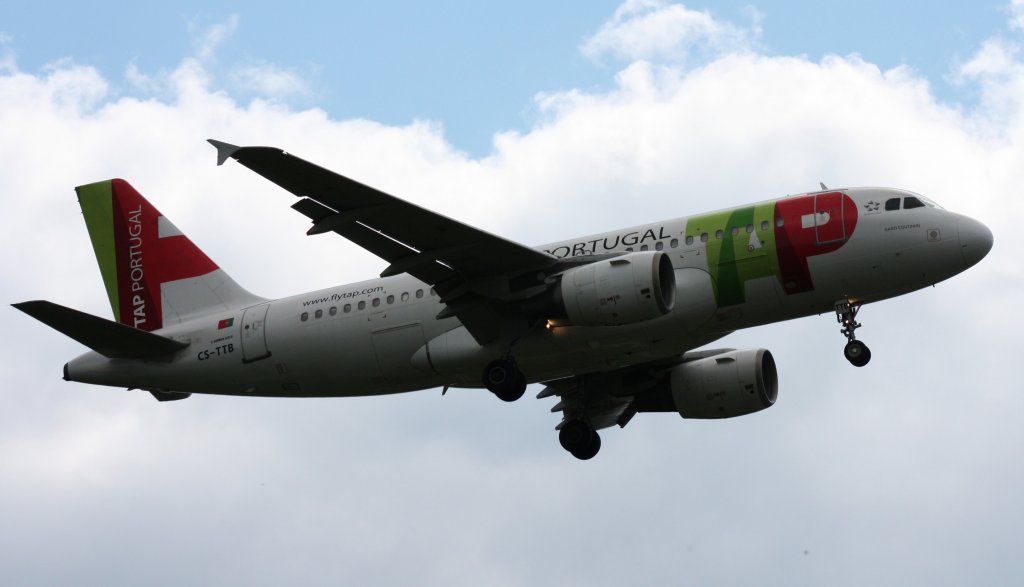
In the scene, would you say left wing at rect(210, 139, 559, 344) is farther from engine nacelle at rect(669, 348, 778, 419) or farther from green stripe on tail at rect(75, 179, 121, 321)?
green stripe on tail at rect(75, 179, 121, 321)

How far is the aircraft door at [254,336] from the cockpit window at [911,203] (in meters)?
15.4

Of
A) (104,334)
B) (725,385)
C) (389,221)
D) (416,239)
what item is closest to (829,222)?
(725,385)

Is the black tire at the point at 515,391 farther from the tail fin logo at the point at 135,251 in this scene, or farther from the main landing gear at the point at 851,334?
the tail fin logo at the point at 135,251

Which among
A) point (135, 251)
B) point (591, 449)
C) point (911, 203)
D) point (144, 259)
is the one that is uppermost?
point (135, 251)

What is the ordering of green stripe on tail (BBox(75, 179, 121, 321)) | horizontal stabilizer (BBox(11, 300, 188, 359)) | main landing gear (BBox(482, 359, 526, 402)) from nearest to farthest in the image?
main landing gear (BBox(482, 359, 526, 402)) → horizontal stabilizer (BBox(11, 300, 188, 359)) → green stripe on tail (BBox(75, 179, 121, 321))

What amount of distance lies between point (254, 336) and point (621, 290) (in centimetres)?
1001

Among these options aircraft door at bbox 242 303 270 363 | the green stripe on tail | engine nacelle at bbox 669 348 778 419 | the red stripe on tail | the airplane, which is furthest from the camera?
the green stripe on tail

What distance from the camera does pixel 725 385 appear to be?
36000mm

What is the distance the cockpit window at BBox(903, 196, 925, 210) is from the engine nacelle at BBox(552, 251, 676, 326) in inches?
214

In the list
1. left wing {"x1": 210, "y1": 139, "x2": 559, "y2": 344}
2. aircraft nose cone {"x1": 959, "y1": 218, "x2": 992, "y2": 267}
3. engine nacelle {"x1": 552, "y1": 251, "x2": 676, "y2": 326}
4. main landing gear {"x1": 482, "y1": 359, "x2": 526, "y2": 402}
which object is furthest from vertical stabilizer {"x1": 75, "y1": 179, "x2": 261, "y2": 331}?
aircraft nose cone {"x1": 959, "y1": 218, "x2": 992, "y2": 267}

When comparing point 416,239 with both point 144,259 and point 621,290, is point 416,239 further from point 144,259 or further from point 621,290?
point 144,259

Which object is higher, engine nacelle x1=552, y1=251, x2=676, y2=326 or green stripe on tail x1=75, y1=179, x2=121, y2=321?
green stripe on tail x1=75, y1=179, x2=121, y2=321

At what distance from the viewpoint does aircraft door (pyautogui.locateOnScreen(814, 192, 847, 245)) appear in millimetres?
30516

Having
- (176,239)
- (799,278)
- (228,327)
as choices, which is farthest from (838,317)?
(176,239)
